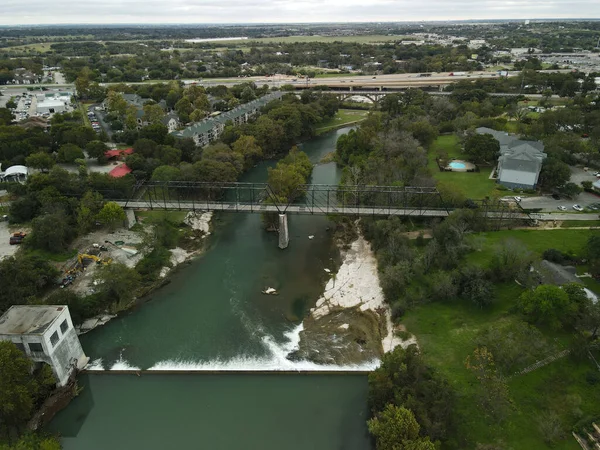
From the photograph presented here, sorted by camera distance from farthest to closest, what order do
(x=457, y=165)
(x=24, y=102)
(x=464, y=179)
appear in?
(x=24, y=102) → (x=457, y=165) → (x=464, y=179)

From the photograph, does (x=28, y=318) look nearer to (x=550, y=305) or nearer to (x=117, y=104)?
(x=550, y=305)

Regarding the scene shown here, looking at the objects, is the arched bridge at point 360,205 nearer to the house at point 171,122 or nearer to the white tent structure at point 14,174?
the white tent structure at point 14,174

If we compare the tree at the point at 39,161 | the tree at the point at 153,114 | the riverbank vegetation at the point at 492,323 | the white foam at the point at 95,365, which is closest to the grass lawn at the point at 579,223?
the riverbank vegetation at the point at 492,323

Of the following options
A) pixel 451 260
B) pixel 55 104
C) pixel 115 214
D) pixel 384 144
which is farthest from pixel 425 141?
pixel 55 104

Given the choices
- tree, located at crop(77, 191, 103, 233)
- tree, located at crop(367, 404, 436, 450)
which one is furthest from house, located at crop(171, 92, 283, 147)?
tree, located at crop(367, 404, 436, 450)

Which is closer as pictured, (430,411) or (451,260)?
(430,411)

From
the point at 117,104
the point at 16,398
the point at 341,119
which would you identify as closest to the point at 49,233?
the point at 16,398

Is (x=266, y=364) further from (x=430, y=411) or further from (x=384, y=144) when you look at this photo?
(x=384, y=144)
